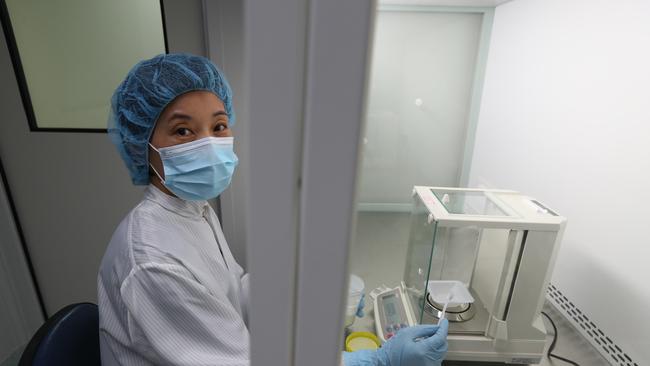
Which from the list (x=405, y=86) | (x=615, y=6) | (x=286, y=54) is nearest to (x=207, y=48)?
(x=405, y=86)

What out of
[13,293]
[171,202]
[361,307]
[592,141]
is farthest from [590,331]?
[13,293]

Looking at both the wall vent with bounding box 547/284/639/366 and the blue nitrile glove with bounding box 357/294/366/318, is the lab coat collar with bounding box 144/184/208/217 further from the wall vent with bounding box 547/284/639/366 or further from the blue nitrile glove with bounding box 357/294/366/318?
the wall vent with bounding box 547/284/639/366

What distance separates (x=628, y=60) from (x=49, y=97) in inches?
83.9

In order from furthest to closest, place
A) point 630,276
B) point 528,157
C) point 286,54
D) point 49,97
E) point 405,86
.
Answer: point 405,86, point 528,157, point 49,97, point 630,276, point 286,54

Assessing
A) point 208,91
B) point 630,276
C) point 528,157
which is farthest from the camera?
point 528,157

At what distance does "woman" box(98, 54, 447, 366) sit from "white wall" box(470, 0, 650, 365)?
2.19ft

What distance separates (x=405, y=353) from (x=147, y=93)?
0.86 metres

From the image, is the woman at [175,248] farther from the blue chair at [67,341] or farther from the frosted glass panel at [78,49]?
the frosted glass panel at [78,49]

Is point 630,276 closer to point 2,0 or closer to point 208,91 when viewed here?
point 208,91

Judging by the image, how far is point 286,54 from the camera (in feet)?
0.53

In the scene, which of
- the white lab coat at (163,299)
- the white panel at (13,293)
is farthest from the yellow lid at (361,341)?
the white panel at (13,293)

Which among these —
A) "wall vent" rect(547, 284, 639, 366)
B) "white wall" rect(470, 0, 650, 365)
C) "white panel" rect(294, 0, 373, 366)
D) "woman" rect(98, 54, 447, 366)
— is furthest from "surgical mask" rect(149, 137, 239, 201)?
"wall vent" rect(547, 284, 639, 366)

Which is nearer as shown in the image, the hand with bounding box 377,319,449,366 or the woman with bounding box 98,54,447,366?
the woman with bounding box 98,54,447,366

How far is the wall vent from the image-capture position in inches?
42.1
